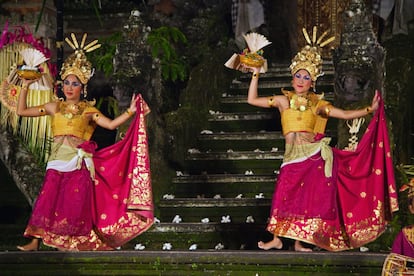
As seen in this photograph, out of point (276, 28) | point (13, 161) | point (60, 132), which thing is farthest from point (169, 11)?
point (60, 132)

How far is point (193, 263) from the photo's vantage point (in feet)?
25.5

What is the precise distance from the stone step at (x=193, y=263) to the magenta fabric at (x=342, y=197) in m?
0.50

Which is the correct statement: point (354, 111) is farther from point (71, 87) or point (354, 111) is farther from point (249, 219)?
point (71, 87)

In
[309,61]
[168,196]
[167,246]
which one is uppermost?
[309,61]

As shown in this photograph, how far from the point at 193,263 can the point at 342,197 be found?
1.54m

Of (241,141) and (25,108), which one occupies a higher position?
(25,108)

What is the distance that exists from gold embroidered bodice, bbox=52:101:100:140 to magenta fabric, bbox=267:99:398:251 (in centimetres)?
196

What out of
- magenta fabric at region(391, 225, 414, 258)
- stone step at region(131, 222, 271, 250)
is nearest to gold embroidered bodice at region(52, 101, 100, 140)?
stone step at region(131, 222, 271, 250)

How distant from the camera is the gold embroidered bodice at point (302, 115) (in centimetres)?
829

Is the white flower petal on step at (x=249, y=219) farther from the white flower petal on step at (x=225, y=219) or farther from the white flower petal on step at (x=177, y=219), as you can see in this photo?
the white flower petal on step at (x=177, y=219)

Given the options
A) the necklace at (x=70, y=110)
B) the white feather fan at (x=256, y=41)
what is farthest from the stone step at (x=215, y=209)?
the white feather fan at (x=256, y=41)

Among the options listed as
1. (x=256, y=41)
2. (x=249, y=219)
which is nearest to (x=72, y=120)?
(x=256, y=41)

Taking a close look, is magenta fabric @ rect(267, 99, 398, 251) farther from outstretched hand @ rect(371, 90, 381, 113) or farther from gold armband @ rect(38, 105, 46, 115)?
gold armband @ rect(38, 105, 46, 115)

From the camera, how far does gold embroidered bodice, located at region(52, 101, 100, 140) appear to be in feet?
28.1
